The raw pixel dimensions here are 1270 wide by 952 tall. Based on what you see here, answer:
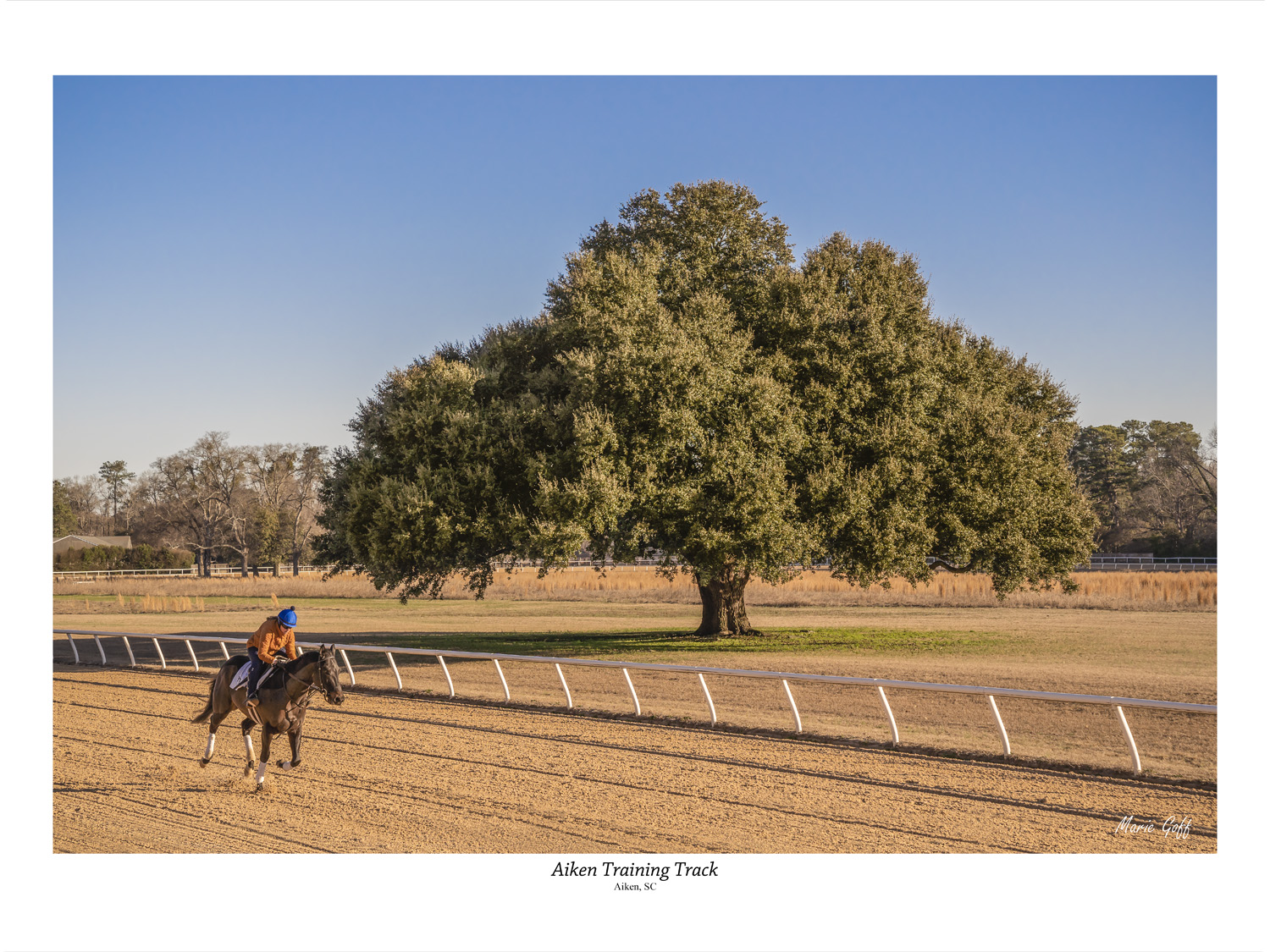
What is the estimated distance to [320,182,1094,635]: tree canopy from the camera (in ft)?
71.1

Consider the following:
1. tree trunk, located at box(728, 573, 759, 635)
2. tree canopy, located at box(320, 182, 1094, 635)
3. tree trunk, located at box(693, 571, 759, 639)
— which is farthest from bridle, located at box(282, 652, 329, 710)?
tree trunk, located at box(728, 573, 759, 635)

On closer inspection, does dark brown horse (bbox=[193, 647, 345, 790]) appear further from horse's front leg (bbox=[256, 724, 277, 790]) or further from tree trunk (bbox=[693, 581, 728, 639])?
tree trunk (bbox=[693, 581, 728, 639])

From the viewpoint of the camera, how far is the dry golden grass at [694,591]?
4362 centimetres

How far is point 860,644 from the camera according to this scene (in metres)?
28.2

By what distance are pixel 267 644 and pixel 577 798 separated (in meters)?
3.66

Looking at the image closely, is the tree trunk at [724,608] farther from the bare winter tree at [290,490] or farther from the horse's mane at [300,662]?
the bare winter tree at [290,490]

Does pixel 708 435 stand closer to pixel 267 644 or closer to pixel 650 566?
pixel 267 644

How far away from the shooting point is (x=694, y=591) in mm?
53281

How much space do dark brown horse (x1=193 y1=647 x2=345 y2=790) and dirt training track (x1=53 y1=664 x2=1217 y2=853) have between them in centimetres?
46

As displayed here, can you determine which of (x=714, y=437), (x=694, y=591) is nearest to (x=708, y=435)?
(x=714, y=437)

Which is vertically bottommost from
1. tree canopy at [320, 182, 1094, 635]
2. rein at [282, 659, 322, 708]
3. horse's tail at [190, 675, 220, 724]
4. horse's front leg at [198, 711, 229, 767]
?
horse's front leg at [198, 711, 229, 767]

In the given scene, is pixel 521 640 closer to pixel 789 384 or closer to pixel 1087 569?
pixel 789 384

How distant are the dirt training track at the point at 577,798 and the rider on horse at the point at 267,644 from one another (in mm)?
1159

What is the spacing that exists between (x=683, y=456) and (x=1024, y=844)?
587 inches
